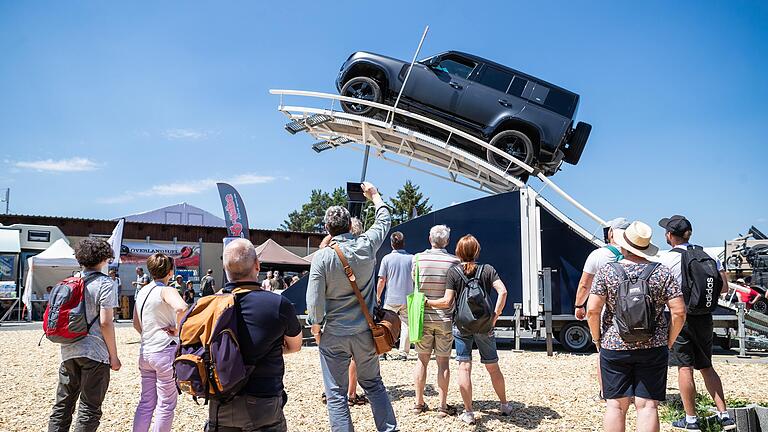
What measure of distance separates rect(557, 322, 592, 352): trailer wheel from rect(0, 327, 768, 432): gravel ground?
610 mm

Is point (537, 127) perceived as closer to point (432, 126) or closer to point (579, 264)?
point (432, 126)

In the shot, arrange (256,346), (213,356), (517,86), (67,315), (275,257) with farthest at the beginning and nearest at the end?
(275,257) → (517,86) → (67,315) → (256,346) → (213,356)

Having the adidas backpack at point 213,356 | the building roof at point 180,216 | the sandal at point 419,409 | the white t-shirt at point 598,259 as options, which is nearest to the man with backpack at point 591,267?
the white t-shirt at point 598,259

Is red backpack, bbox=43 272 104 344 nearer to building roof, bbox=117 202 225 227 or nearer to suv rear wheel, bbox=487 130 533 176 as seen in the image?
suv rear wheel, bbox=487 130 533 176

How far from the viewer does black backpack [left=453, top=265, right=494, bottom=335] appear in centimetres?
472

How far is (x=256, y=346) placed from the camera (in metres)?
2.62

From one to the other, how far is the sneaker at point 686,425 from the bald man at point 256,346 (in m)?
3.42

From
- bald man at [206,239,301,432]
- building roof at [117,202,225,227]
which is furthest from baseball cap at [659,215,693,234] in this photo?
building roof at [117,202,225,227]

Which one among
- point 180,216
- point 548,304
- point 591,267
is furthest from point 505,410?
point 180,216

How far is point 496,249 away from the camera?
9562 mm

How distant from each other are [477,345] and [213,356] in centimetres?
286

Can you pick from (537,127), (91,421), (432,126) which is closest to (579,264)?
(537,127)

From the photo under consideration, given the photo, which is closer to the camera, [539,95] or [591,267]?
[591,267]

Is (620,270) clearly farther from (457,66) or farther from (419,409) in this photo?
(457,66)
